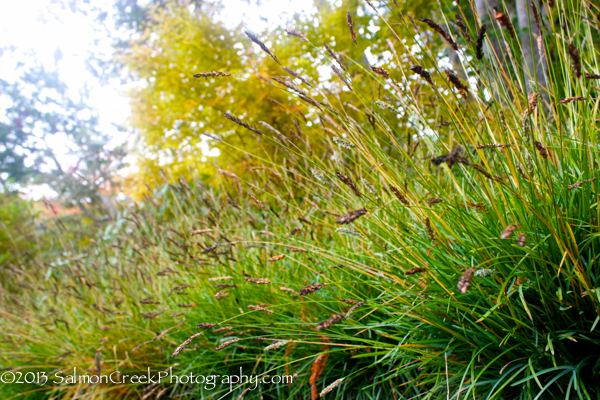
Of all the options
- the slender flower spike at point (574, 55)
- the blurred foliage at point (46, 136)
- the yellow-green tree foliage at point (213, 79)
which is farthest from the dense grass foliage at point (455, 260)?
the blurred foliage at point (46, 136)

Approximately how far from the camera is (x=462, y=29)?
94 centimetres

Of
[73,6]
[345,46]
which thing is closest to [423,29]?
[345,46]

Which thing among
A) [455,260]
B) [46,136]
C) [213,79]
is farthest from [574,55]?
[46,136]

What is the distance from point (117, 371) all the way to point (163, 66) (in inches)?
162

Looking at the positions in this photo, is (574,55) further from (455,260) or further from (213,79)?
(213,79)

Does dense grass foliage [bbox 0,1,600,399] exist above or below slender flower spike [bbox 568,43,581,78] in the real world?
below

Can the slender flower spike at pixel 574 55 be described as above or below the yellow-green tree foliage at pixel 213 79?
below

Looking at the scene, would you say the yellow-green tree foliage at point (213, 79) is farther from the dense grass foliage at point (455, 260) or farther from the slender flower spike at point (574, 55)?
the slender flower spike at point (574, 55)

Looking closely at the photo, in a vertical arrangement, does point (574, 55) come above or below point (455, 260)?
above

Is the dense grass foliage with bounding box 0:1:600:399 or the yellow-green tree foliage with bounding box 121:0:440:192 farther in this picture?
the yellow-green tree foliage with bounding box 121:0:440:192

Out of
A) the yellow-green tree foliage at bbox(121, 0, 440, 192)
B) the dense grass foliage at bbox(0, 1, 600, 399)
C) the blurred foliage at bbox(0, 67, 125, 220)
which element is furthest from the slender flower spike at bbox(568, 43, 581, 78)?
the blurred foliage at bbox(0, 67, 125, 220)

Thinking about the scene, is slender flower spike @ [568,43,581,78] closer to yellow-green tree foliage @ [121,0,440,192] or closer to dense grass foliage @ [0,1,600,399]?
dense grass foliage @ [0,1,600,399]

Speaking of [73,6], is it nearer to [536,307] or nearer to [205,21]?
[205,21]

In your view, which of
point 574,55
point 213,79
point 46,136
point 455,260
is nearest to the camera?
point 574,55
